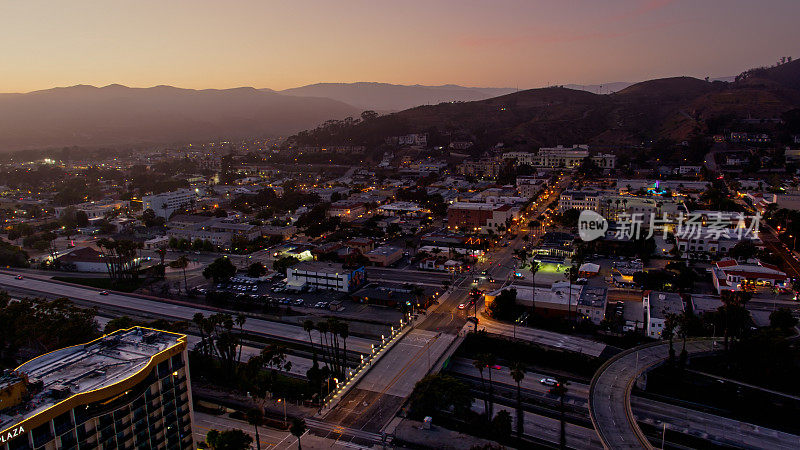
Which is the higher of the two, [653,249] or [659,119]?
[659,119]

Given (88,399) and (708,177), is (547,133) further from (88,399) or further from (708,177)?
(88,399)

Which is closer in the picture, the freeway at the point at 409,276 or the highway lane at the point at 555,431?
the highway lane at the point at 555,431

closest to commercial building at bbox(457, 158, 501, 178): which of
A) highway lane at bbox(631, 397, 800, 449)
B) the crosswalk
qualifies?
highway lane at bbox(631, 397, 800, 449)

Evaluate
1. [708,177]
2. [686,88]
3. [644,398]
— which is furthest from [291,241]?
[686,88]

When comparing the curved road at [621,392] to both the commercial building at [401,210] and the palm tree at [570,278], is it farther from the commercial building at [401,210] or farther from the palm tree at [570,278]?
the commercial building at [401,210]

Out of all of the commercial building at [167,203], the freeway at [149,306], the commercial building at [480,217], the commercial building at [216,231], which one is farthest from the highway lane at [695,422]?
the commercial building at [167,203]

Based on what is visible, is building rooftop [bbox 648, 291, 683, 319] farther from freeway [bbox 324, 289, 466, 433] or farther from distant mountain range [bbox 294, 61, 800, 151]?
distant mountain range [bbox 294, 61, 800, 151]
